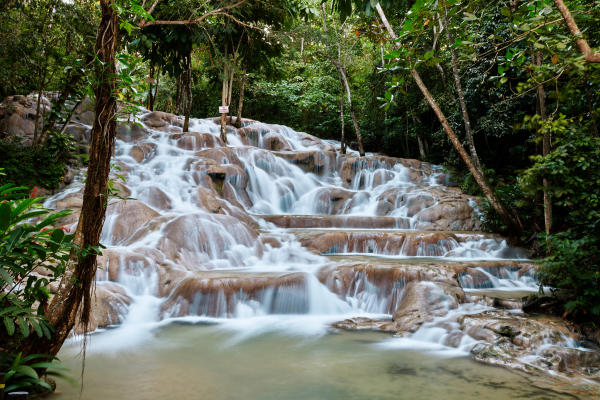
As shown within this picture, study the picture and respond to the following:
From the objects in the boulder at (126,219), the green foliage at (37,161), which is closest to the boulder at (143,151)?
the green foliage at (37,161)

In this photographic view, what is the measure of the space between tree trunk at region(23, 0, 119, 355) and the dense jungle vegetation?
14 mm

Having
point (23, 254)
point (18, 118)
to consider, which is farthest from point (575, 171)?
point (18, 118)

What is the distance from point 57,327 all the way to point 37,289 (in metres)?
0.29

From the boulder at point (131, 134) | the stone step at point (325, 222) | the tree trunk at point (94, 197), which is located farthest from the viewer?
the boulder at point (131, 134)

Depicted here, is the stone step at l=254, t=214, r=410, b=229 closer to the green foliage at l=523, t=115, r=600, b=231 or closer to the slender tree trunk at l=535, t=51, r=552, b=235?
the slender tree trunk at l=535, t=51, r=552, b=235

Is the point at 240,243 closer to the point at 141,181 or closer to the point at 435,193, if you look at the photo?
the point at 141,181

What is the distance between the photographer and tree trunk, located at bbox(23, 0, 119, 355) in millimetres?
2328

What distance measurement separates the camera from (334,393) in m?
3.45

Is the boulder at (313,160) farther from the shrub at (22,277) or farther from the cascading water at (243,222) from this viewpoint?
the shrub at (22,277)

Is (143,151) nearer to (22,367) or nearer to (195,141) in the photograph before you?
(195,141)

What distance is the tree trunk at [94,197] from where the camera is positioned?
91.7 inches

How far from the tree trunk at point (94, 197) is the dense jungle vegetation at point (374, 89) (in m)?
0.01

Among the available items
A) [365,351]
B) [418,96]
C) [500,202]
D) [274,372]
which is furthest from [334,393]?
[418,96]

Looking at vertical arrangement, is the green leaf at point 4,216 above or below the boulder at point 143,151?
below
